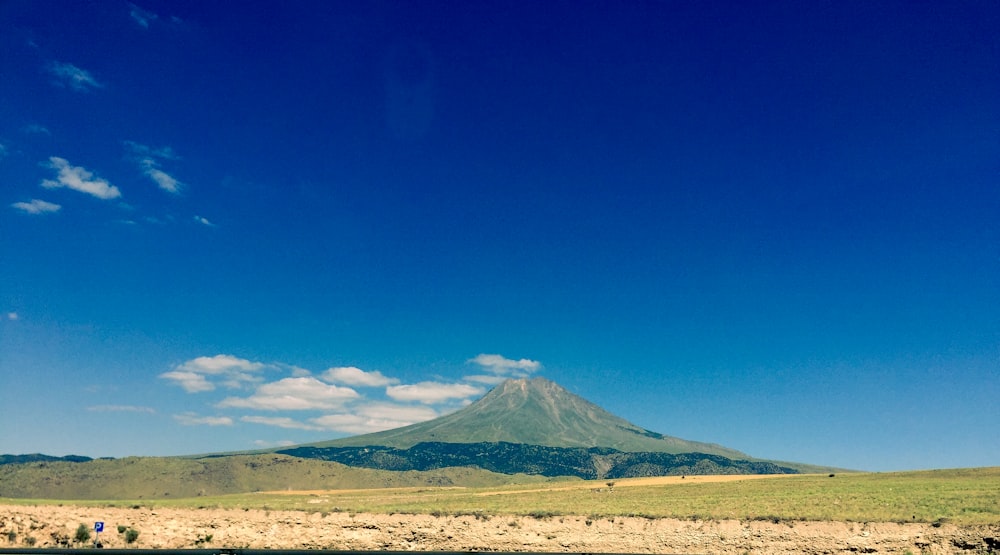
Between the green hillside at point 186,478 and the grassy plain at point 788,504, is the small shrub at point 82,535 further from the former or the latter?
the green hillside at point 186,478

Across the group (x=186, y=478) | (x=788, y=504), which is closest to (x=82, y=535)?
(x=788, y=504)

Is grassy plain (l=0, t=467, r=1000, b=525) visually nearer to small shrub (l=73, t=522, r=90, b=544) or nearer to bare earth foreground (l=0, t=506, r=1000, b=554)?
bare earth foreground (l=0, t=506, r=1000, b=554)

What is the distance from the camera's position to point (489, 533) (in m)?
48.3

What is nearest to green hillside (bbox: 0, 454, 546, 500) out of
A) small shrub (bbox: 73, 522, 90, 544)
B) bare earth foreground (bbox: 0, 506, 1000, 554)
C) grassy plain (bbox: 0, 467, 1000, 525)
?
grassy plain (bbox: 0, 467, 1000, 525)

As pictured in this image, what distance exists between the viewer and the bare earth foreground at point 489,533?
1615 inches

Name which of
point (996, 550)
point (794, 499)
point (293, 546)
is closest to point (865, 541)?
point (996, 550)

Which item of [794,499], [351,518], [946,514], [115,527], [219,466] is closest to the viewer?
[946,514]

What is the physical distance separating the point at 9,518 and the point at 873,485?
272 ft

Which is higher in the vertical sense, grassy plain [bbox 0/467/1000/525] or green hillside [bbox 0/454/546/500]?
grassy plain [bbox 0/467/1000/525]

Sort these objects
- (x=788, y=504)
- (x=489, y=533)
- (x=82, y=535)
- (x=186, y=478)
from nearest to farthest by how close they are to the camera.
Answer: (x=82, y=535) < (x=489, y=533) < (x=788, y=504) < (x=186, y=478)

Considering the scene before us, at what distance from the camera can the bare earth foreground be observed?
41.0 m

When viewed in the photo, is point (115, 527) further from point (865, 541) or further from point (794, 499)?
point (794, 499)

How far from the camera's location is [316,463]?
174 m

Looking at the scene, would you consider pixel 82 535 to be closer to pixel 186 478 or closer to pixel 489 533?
pixel 489 533
